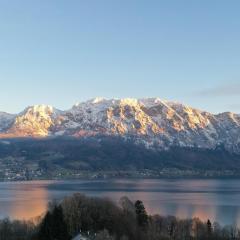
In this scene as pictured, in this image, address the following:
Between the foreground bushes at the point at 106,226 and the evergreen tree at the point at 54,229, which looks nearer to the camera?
the evergreen tree at the point at 54,229

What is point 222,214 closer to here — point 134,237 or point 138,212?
point 138,212

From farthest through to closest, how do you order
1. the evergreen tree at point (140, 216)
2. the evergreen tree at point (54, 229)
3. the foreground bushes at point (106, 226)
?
the evergreen tree at point (140, 216) → the foreground bushes at point (106, 226) → the evergreen tree at point (54, 229)

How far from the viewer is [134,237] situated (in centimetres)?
6812

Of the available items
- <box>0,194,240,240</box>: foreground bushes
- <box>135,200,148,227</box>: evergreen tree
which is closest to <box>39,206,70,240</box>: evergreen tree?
<box>0,194,240,240</box>: foreground bushes

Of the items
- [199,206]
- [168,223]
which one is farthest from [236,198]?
[168,223]

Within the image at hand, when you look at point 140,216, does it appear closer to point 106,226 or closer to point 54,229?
point 106,226

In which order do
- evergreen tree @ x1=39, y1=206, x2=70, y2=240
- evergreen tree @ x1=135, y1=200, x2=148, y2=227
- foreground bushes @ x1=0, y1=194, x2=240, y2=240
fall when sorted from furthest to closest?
evergreen tree @ x1=135, y1=200, x2=148, y2=227 → foreground bushes @ x1=0, y1=194, x2=240, y2=240 → evergreen tree @ x1=39, y1=206, x2=70, y2=240

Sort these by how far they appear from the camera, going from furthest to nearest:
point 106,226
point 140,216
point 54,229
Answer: point 140,216 < point 106,226 < point 54,229

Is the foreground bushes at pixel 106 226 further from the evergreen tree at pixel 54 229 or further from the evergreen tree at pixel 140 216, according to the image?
the evergreen tree at pixel 54 229

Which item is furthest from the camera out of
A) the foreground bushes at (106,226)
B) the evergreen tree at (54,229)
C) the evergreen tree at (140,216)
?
the evergreen tree at (140,216)

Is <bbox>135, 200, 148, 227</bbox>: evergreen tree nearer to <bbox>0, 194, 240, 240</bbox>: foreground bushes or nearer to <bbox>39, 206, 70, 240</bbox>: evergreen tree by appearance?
<bbox>0, 194, 240, 240</bbox>: foreground bushes

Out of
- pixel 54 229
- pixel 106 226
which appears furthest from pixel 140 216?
pixel 54 229

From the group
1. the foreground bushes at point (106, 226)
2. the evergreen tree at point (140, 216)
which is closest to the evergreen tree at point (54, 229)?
the foreground bushes at point (106, 226)

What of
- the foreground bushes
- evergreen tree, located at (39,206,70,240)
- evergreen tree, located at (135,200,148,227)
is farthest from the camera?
evergreen tree, located at (135,200,148,227)
